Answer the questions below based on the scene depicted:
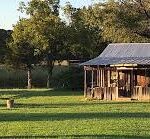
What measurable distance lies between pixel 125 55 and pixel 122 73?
1.61m

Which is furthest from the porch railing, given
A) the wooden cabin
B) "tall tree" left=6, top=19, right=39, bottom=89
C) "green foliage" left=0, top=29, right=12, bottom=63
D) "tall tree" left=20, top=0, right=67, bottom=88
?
"green foliage" left=0, top=29, right=12, bottom=63

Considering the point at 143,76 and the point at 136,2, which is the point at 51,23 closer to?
the point at 136,2

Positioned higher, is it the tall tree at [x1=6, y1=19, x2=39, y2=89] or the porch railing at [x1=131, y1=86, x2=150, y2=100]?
the tall tree at [x1=6, y1=19, x2=39, y2=89]

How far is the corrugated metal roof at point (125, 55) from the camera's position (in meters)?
45.6

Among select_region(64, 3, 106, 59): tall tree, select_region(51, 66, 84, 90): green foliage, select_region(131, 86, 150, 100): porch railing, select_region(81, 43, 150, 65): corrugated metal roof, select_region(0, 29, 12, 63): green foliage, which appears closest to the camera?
A: select_region(131, 86, 150, 100): porch railing

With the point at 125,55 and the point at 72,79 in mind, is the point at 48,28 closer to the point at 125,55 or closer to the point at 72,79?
the point at 72,79

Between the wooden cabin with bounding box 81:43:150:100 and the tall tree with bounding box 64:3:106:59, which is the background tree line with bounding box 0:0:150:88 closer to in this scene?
the tall tree with bounding box 64:3:106:59

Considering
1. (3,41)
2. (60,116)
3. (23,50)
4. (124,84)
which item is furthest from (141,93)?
(3,41)

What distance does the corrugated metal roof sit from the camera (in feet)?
150

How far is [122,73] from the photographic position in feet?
162

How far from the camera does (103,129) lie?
851 inches

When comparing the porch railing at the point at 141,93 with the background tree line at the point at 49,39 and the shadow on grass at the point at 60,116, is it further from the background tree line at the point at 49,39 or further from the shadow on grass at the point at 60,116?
the background tree line at the point at 49,39

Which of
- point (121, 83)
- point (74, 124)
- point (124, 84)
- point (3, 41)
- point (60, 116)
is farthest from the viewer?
point (3, 41)

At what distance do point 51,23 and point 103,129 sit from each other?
49822 mm
